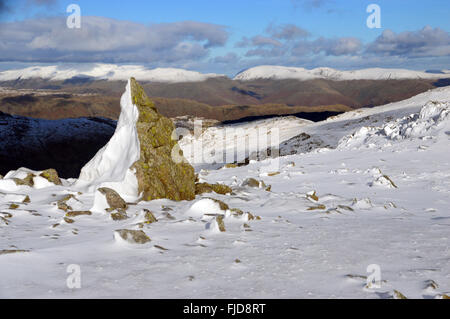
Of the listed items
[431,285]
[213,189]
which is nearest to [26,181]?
[213,189]

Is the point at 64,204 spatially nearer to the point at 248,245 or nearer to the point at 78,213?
the point at 78,213

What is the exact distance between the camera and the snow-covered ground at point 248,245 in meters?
5.63

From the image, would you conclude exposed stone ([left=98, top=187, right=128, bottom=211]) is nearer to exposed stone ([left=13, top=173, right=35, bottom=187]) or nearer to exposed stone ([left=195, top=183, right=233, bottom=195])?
exposed stone ([left=195, top=183, right=233, bottom=195])

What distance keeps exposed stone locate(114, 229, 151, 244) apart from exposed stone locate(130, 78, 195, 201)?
4.39 meters

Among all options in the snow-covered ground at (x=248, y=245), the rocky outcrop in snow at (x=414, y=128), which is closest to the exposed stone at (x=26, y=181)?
the snow-covered ground at (x=248, y=245)

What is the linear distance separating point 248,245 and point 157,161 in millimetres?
6092

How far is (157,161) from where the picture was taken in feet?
42.1

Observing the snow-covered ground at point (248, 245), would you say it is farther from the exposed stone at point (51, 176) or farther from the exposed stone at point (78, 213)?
the exposed stone at point (51, 176)

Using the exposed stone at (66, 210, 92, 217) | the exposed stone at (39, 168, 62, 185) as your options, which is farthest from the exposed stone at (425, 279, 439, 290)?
the exposed stone at (39, 168, 62, 185)

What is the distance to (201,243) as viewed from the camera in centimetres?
785

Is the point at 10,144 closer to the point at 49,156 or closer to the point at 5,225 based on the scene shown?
the point at 49,156

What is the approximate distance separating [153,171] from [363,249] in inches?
293

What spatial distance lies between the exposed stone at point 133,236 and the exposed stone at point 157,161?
14.4ft
